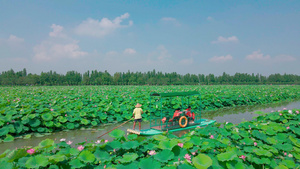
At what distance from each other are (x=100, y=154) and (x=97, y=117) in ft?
18.8

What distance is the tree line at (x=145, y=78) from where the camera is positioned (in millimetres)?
54125

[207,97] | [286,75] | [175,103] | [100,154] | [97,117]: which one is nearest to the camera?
[100,154]

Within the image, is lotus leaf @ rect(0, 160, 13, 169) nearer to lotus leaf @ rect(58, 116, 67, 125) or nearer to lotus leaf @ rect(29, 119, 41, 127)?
lotus leaf @ rect(29, 119, 41, 127)

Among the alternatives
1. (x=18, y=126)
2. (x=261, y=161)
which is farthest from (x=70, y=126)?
(x=261, y=161)

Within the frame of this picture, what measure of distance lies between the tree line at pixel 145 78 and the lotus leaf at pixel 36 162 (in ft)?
185

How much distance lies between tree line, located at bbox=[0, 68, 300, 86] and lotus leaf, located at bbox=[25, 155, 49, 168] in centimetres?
5624

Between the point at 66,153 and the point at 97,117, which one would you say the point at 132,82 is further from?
the point at 66,153

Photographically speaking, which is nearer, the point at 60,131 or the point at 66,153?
the point at 66,153

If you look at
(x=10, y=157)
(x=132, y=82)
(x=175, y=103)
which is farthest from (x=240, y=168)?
(x=132, y=82)

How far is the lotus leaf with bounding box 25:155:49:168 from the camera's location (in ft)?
5.78

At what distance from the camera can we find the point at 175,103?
10.9m

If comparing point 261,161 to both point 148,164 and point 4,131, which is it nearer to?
point 148,164

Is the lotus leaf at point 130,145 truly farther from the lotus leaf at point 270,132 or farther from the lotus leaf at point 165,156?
the lotus leaf at point 270,132

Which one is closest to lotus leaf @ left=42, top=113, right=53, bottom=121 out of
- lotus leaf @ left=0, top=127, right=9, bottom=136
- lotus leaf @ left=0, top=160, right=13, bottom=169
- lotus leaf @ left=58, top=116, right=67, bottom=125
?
lotus leaf @ left=58, top=116, right=67, bottom=125
